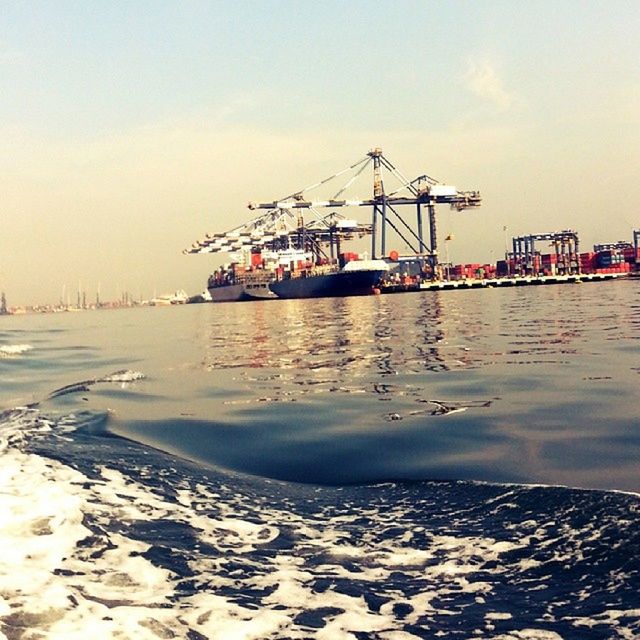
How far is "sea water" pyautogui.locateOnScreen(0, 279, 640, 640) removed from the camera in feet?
8.23

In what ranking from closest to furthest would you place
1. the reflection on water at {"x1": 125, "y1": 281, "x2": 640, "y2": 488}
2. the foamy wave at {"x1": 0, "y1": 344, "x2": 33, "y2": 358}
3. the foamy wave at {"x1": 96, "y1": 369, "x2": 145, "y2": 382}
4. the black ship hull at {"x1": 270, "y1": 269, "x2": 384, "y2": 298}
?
the reflection on water at {"x1": 125, "y1": 281, "x2": 640, "y2": 488} → the foamy wave at {"x1": 96, "y1": 369, "x2": 145, "y2": 382} → the foamy wave at {"x1": 0, "y1": 344, "x2": 33, "y2": 358} → the black ship hull at {"x1": 270, "y1": 269, "x2": 384, "y2": 298}

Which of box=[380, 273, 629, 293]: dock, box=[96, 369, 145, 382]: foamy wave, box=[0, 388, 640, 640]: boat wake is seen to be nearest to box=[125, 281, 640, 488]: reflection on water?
box=[0, 388, 640, 640]: boat wake

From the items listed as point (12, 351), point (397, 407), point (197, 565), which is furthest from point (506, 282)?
point (197, 565)

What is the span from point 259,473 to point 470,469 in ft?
5.14

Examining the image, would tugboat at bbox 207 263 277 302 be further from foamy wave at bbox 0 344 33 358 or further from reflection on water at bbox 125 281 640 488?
reflection on water at bbox 125 281 640 488

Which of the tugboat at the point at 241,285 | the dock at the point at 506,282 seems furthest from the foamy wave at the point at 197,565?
the tugboat at the point at 241,285

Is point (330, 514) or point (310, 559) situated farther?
point (330, 514)

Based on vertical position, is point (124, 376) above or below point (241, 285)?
below

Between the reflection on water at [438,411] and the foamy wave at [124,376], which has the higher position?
the foamy wave at [124,376]

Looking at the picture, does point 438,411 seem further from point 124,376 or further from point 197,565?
point 124,376

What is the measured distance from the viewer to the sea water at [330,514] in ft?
8.23

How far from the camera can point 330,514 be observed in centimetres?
380

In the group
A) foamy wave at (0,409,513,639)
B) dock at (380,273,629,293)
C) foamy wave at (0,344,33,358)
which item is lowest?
foamy wave at (0,409,513,639)

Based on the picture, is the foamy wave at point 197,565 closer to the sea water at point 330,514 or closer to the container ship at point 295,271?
the sea water at point 330,514
